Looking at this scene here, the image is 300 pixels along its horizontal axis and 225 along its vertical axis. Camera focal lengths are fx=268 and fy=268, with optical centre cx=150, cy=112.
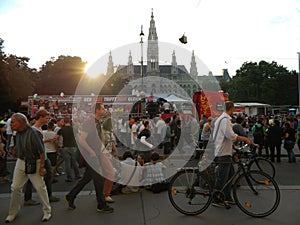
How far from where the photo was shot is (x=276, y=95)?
182ft

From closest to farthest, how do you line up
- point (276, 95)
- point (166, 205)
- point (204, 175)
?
point (204, 175), point (166, 205), point (276, 95)

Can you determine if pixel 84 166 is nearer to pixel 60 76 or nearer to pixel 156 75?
pixel 156 75

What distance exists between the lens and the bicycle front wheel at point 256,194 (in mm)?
4324

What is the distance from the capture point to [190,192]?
4.53 meters

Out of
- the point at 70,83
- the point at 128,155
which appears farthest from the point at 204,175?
the point at 70,83

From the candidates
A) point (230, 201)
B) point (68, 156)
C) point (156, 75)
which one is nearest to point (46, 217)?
point (68, 156)

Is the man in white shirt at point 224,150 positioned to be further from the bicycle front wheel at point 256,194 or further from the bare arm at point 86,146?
the bare arm at point 86,146

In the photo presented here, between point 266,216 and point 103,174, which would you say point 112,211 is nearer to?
point 103,174

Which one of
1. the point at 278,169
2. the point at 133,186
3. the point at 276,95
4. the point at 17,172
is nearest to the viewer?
the point at 17,172

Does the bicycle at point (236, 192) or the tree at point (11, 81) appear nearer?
the bicycle at point (236, 192)

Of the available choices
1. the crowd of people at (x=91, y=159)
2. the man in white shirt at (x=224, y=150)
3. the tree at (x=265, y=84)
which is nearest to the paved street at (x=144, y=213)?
the crowd of people at (x=91, y=159)

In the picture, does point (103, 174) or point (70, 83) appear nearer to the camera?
point (103, 174)

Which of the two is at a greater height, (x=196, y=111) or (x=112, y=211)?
(x=196, y=111)

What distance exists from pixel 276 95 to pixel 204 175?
56.9 metres
